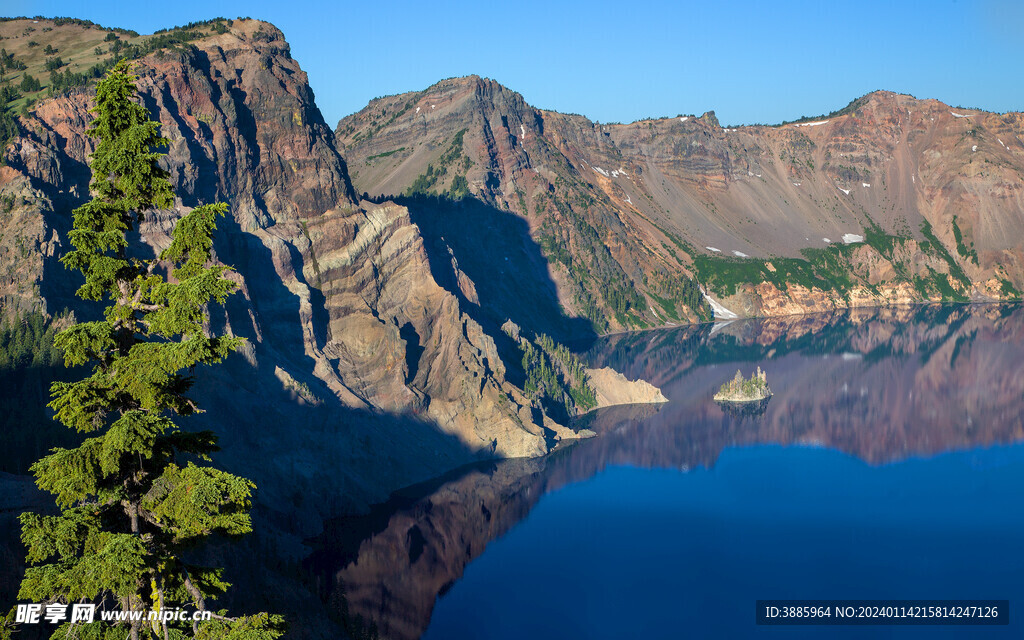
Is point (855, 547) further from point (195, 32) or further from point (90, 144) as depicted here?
point (195, 32)

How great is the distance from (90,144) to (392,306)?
5609 centimetres

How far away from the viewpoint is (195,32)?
176m

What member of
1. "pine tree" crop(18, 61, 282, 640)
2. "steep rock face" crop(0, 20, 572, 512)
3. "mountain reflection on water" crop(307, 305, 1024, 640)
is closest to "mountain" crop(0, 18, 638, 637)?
"steep rock face" crop(0, 20, 572, 512)

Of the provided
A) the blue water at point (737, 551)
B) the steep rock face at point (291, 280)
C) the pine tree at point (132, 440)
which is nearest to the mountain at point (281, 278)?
the steep rock face at point (291, 280)

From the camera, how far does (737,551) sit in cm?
11394

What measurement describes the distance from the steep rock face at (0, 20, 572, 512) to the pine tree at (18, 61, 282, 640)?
296 ft

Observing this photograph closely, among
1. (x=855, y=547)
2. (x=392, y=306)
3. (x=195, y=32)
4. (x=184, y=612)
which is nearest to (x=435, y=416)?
(x=392, y=306)

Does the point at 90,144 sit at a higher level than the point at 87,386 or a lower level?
higher

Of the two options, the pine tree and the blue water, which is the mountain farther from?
the pine tree

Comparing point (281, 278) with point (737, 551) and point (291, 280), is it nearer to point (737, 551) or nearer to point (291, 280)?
point (291, 280)

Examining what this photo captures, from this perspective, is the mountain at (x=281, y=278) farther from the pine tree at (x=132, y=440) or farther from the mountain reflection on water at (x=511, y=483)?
the pine tree at (x=132, y=440)

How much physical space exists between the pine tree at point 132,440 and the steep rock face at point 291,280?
90.3m

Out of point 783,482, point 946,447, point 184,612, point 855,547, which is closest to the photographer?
point 184,612

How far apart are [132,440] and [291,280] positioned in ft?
433
